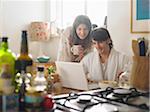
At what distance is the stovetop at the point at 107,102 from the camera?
3.07 feet

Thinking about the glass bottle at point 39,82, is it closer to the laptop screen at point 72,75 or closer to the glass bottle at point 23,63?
the glass bottle at point 23,63

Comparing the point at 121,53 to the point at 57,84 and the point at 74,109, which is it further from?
the point at 74,109

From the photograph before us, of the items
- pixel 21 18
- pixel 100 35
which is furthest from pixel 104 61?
pixel 21 18

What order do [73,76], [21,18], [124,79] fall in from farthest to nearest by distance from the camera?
[21,18]
[73,76]
[124,79]

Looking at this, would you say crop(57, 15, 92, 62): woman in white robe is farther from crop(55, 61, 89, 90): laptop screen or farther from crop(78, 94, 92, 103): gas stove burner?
crop(78, 94, 92, 103): gas stove burner

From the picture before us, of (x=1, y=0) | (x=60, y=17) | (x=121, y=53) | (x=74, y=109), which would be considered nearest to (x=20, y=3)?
(x=1, y=0)

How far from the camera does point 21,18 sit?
3.32m

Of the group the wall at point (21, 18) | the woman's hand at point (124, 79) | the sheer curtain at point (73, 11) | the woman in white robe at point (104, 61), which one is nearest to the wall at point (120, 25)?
the woman in white robe at point (104, 61)

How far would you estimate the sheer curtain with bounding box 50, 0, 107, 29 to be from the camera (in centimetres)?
274

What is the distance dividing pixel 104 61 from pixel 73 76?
0.30 meters

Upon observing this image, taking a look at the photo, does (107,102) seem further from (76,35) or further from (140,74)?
(76,35)

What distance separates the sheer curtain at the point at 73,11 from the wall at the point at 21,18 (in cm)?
14

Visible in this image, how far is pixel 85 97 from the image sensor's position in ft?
3.58

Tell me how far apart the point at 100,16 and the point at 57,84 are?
54.9 inches
